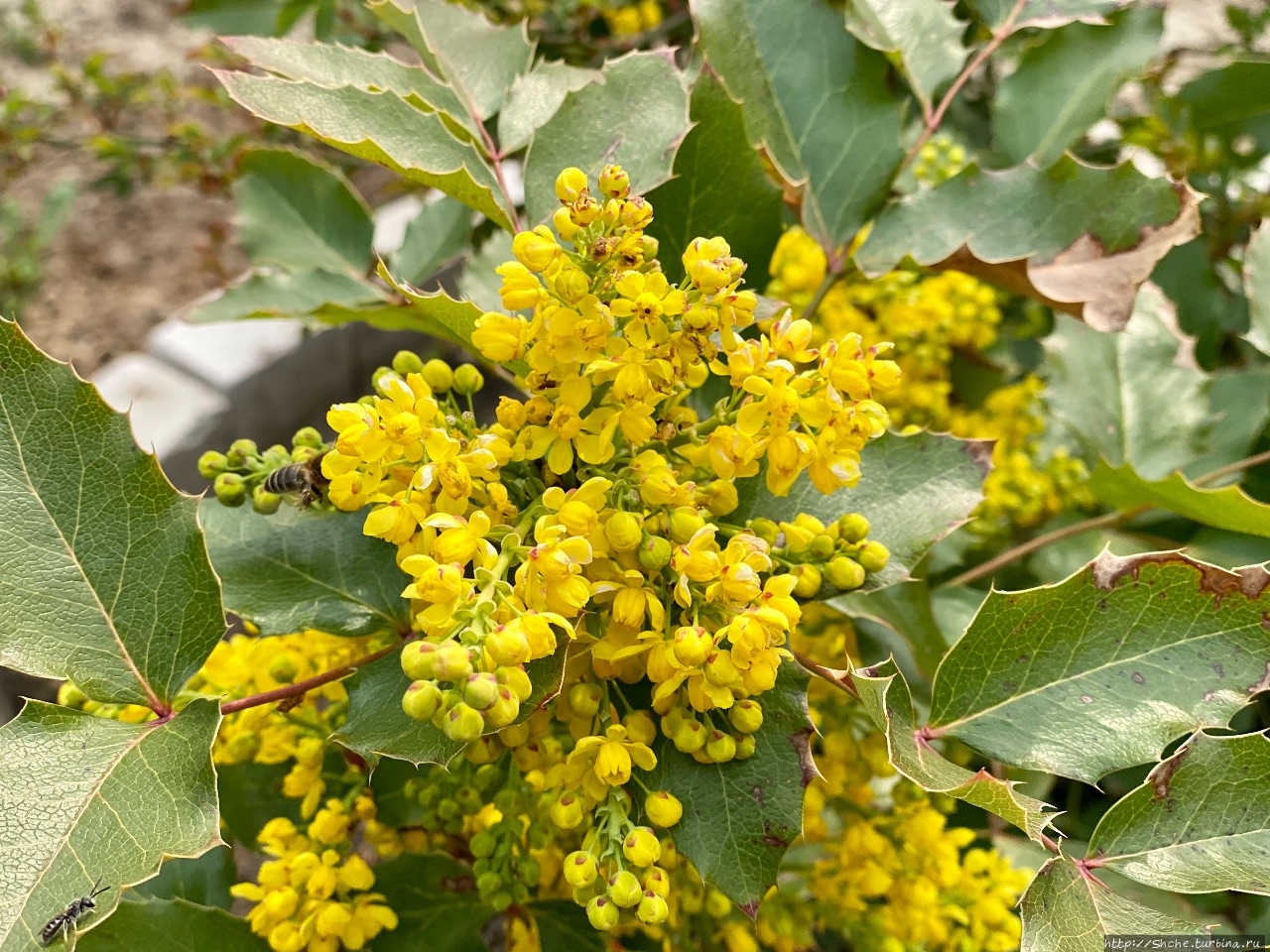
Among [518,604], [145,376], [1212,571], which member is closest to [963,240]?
[1212,571]

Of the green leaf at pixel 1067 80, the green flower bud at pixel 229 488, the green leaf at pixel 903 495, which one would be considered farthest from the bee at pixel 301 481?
the green leaf at pixel 1067 80

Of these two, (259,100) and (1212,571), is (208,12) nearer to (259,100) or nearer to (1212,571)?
(259,100)

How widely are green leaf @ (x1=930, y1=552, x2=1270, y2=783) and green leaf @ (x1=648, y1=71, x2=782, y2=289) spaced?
1.35 feet

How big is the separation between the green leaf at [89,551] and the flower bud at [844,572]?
0.49m

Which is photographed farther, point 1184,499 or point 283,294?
point 283,294

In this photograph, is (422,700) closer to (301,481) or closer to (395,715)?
(395,715)

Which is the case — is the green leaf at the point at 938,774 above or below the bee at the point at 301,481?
below

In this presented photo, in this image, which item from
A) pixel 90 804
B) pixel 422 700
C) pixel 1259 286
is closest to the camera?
pixel 422 700

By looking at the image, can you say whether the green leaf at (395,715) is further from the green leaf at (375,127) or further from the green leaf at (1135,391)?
the green leaf at (1135,391)

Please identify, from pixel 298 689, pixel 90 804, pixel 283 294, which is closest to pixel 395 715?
pixel 298 689

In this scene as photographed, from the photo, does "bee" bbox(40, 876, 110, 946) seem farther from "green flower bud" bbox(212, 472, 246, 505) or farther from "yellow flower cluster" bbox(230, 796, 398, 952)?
"green flower bud" bbox(212, 472, 246, 505)

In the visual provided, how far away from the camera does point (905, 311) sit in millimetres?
1319

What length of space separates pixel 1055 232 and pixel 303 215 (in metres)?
1.00

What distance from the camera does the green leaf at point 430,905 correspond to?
0.94m
